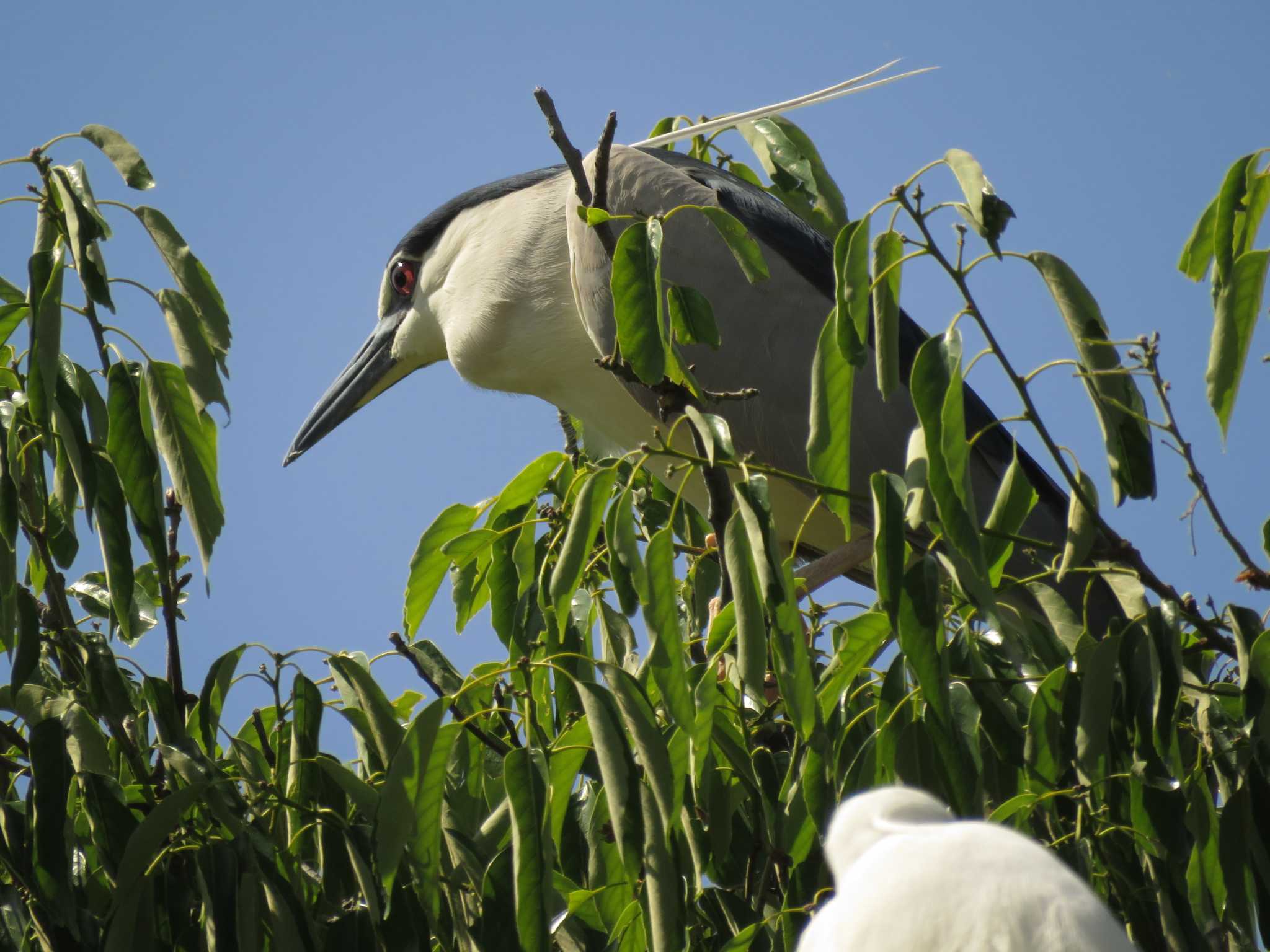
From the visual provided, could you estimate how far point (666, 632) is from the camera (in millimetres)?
1235

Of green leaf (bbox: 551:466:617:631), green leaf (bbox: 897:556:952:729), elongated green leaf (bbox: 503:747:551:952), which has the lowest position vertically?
elongated green leaf (bbox: 503:747:551:952)

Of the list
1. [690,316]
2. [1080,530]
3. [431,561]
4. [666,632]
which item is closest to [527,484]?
[431,561]

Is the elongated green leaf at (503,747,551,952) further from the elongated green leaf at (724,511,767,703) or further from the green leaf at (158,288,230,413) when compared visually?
the green leaf at (158,288,230,413)

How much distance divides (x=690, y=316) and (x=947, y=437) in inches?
16.4

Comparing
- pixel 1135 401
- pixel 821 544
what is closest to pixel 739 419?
pixel 821 544

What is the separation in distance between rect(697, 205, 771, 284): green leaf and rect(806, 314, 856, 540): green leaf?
150mm

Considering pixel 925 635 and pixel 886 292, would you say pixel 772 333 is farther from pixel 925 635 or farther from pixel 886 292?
pixel 925 635

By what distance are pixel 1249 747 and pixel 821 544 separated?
196cm

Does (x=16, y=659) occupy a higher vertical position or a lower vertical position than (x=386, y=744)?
higher

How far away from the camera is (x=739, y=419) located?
9.56 ft

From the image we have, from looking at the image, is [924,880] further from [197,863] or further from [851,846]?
[197,863]

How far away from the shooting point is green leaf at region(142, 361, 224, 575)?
4.94 ft

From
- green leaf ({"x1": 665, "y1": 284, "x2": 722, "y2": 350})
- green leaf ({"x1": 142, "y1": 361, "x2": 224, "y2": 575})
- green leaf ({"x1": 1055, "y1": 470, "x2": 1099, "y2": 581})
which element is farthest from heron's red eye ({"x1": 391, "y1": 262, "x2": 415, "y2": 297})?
green leaf ({"x1": 1055, "y1": 470, "x2": 1099, "y2": 581})

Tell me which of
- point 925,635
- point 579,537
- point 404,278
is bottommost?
point 925,635
